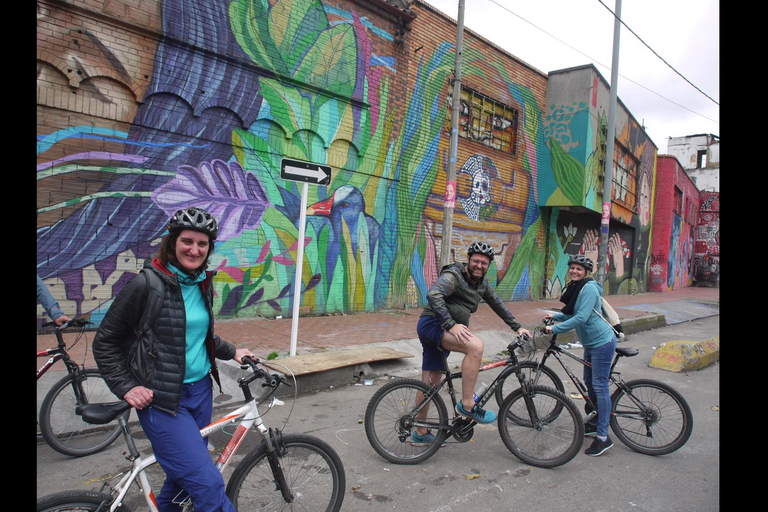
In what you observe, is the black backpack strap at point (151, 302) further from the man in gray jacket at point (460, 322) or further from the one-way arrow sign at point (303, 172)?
the one-way arrow sign at point (303, 172)

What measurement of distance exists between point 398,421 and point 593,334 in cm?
204

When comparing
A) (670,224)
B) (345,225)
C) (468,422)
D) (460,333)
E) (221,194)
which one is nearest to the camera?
(460,333)

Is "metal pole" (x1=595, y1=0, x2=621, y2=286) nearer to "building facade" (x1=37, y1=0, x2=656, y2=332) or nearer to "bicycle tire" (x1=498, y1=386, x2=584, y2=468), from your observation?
"building facade" (x1=37, y1=0, x2=656, y2=332)

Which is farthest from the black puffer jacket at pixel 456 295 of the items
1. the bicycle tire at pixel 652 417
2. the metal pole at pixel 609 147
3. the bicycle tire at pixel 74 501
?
the metal pole at pixel 609 147

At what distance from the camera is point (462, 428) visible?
3986 mm

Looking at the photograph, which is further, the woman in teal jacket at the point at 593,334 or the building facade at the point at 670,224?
the building facade at the point at 670,224

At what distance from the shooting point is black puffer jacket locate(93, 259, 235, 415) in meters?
2.24

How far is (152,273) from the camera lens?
2.34 metres

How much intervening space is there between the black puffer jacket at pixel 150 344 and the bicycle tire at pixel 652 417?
401 cm

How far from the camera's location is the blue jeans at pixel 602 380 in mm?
4301

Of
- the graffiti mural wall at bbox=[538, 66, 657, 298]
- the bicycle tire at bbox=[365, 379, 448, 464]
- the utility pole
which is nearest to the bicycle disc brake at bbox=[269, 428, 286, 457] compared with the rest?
the bicycle tire at bbox=[365, 379, 448, 464]

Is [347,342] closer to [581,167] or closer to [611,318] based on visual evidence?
[611,318]

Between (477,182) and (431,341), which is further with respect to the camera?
(477,182)

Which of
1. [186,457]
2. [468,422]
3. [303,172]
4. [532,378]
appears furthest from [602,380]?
[303,172]
